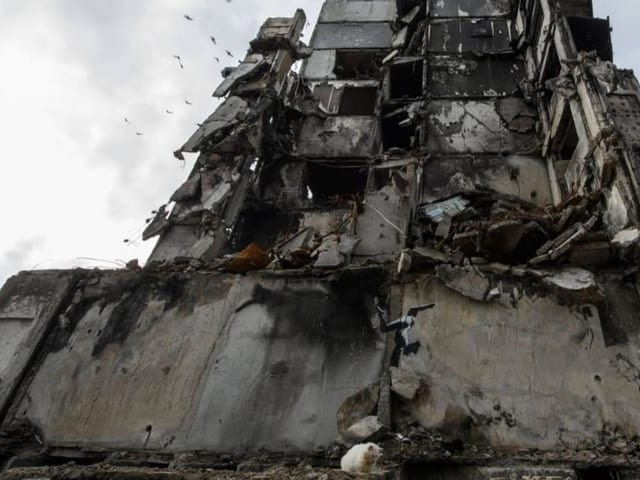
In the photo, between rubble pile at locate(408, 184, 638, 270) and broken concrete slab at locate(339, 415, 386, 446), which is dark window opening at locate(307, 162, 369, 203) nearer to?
rubble pile at locate(408, 184, 638, 270)

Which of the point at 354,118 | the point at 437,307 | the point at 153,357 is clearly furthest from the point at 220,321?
the point at 354,118

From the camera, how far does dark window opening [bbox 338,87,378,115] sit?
15.6 metres

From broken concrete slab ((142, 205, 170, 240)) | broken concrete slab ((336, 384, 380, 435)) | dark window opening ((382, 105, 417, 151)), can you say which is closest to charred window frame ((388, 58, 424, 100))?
dark window opening ((382, 105, 417, 151))

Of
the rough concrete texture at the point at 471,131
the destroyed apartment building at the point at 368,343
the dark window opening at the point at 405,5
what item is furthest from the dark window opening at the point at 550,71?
the dark window opening at the point at 405,5

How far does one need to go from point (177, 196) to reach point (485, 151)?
24.3ft

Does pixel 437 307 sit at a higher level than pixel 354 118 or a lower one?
lower

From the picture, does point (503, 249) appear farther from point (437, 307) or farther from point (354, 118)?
point (354, 118)

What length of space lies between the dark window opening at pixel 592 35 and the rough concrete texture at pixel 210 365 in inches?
319

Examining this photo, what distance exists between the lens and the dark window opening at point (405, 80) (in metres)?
15.2

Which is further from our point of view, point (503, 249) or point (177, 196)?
point (177, 196)

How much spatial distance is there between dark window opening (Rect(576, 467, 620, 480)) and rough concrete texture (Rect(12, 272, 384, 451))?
7.17 ft

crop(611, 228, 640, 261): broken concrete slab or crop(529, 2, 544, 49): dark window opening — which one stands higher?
crop(529, 2, 544, 49): dark window opening

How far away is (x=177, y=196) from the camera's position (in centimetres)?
1026

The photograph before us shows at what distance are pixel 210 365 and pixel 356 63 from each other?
1537cm
